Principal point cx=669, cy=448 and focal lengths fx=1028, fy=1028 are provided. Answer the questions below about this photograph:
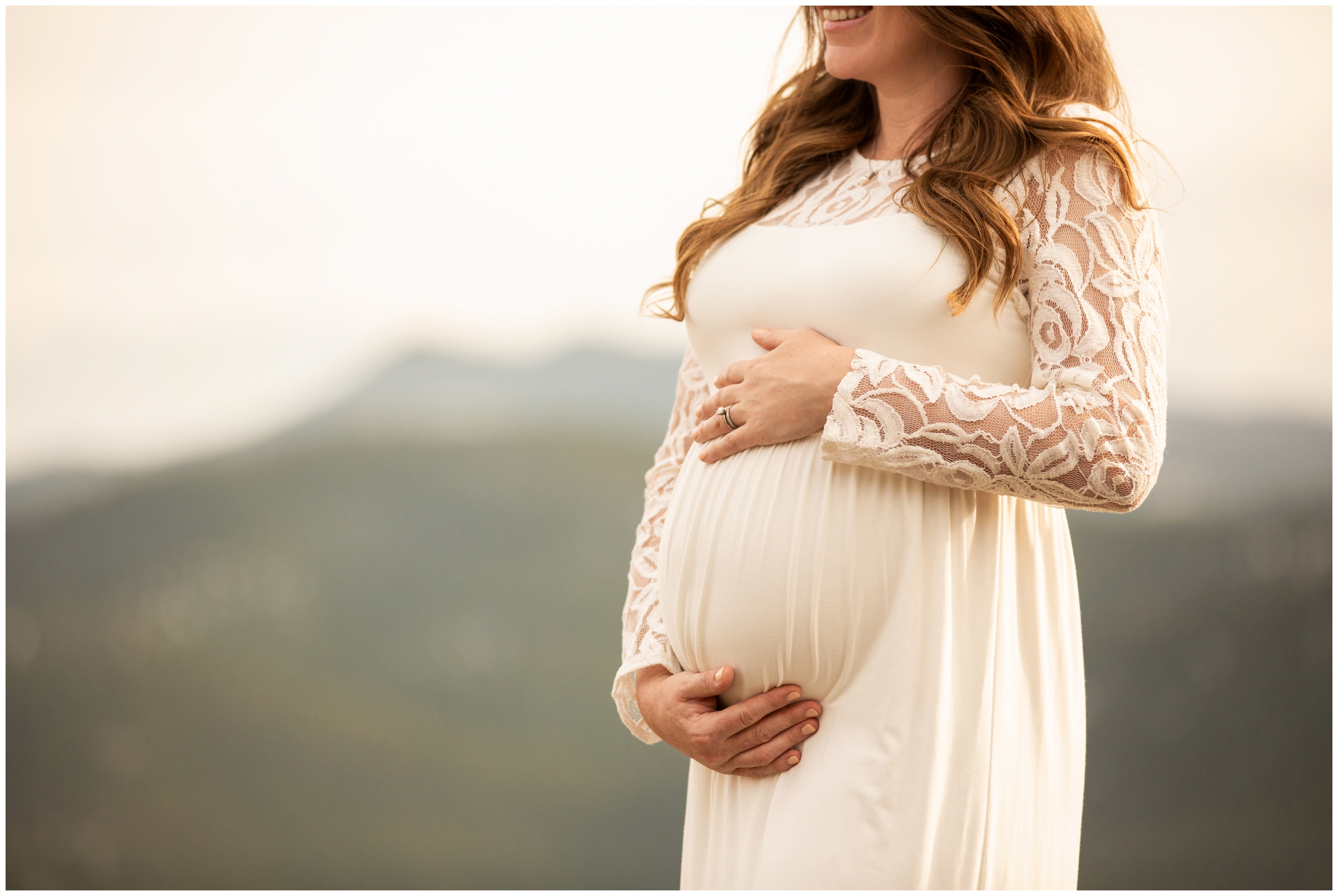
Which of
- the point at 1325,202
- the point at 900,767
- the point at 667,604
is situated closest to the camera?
the point at 900,767

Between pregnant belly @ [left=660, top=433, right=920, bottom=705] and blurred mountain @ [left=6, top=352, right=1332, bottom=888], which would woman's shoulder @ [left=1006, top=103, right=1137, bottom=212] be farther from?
blurred mountain @ [left=6, top=352, right=1332, bottom=888]

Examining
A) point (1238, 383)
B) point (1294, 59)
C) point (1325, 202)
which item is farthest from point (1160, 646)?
point (1294, 59)

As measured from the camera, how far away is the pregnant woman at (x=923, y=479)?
95 centimetres

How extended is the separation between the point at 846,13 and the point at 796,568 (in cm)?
62

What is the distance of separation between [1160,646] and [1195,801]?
40 centimetres

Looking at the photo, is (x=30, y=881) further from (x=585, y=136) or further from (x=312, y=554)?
(x=585, y=136)

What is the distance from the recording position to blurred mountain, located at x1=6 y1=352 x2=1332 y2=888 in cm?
269

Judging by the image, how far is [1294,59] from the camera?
259 cm

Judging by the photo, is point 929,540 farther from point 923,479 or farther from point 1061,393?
point 1061,393

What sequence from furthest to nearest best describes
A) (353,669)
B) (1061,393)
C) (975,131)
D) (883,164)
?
(353,669) < (883,164) < (975,131) < (1061,393)

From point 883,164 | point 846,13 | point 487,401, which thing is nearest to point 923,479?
point 883,164

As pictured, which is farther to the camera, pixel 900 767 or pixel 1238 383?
pixel 1238 383

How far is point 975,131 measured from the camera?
1075mm

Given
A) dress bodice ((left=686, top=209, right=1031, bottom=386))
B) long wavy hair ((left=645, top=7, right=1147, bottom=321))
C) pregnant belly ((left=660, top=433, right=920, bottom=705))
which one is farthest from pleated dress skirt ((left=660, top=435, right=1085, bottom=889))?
long wavy hair ((left=645, top=7, right=1147, bottom=321))
